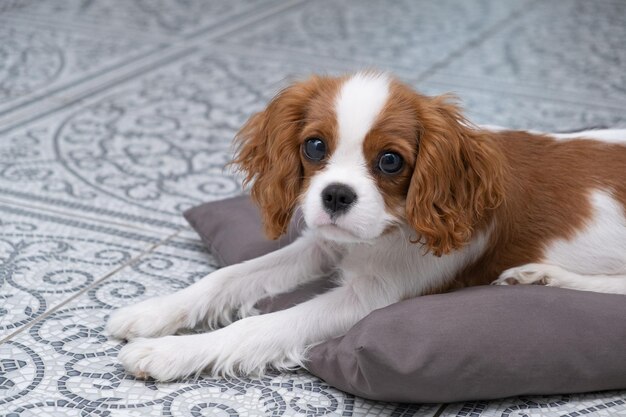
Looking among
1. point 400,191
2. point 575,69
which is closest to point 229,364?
point 400,191

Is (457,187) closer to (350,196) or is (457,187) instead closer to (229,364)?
(350,196)

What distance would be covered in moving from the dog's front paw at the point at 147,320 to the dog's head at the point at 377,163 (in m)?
0.32

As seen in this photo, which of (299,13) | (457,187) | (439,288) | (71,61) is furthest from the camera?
(299,13)

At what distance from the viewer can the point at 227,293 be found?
6.66ft

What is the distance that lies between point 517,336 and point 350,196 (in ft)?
1.33

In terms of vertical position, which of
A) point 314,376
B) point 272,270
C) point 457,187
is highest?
point 457,187

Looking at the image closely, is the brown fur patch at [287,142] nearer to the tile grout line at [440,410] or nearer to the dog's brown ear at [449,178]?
the dog's brown ear at [449,178]

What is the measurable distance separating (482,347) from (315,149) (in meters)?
0.48

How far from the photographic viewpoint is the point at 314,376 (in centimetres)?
187

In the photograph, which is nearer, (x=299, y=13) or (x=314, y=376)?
(x=314, y=376)

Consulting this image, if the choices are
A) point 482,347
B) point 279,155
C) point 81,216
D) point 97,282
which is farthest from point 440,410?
point 81,216

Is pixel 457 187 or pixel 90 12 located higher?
pixel 90 12

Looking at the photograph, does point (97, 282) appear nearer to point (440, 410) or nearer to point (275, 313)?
point (275, 313)

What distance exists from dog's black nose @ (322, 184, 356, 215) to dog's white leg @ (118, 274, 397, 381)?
0.84 ft
